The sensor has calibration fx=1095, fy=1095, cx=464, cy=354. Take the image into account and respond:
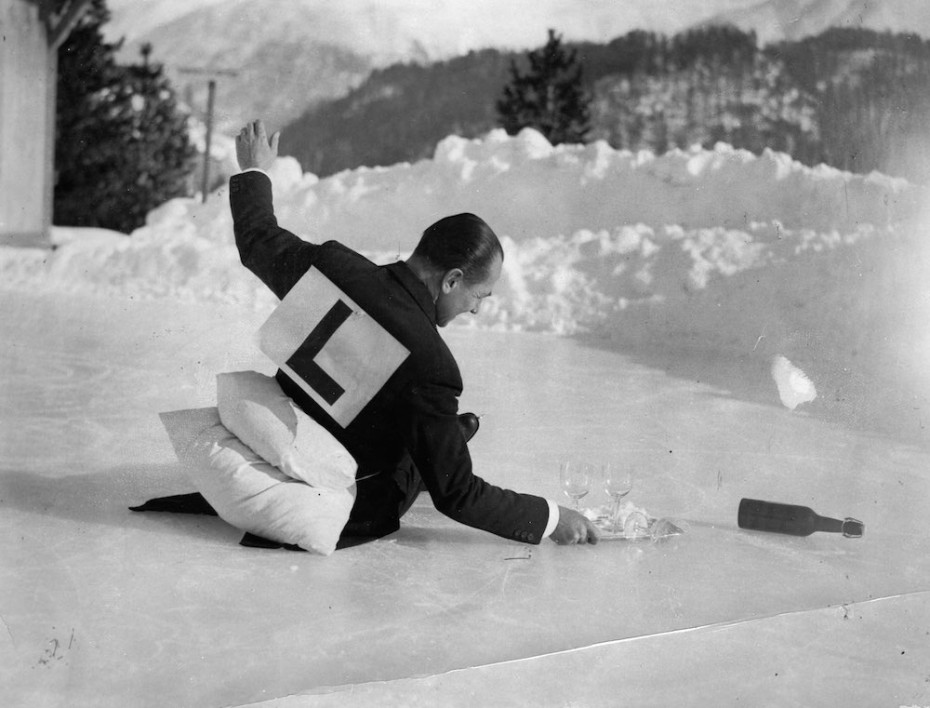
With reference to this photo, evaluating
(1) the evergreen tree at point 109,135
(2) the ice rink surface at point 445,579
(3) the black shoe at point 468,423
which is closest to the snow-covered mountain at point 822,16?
(2) the ice rink surface at point 445,579

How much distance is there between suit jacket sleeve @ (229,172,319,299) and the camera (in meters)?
2.15

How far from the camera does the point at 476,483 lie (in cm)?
205

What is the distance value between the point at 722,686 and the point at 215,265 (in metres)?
2.54

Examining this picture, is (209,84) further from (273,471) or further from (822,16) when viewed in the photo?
(822,16)

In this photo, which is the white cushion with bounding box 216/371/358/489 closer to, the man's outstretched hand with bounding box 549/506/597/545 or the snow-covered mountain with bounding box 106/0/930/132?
the man's outstretched hand with bounding box 549/506/597/545

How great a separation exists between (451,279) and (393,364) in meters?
0.21

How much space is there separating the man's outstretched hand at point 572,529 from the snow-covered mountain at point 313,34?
133 cm

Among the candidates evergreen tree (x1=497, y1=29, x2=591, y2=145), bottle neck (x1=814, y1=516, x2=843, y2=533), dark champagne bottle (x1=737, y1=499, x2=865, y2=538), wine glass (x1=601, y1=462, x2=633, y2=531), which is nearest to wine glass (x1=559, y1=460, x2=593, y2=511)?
wine glass (x1=601, y1=462, x2=633, y2=531)

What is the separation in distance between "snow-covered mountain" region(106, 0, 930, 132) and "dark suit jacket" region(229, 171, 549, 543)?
702mm

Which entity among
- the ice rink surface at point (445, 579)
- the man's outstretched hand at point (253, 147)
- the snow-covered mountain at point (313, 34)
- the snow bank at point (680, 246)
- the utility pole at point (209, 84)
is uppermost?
the snow-covered mountain at point (313, 34)

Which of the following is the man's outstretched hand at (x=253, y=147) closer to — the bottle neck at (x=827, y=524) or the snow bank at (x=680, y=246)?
the snow bank at (x=680, y=246)

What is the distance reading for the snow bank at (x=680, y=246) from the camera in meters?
3.78

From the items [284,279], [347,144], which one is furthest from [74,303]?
[284,279]

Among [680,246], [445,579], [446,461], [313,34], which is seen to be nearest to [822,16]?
[680,246]
